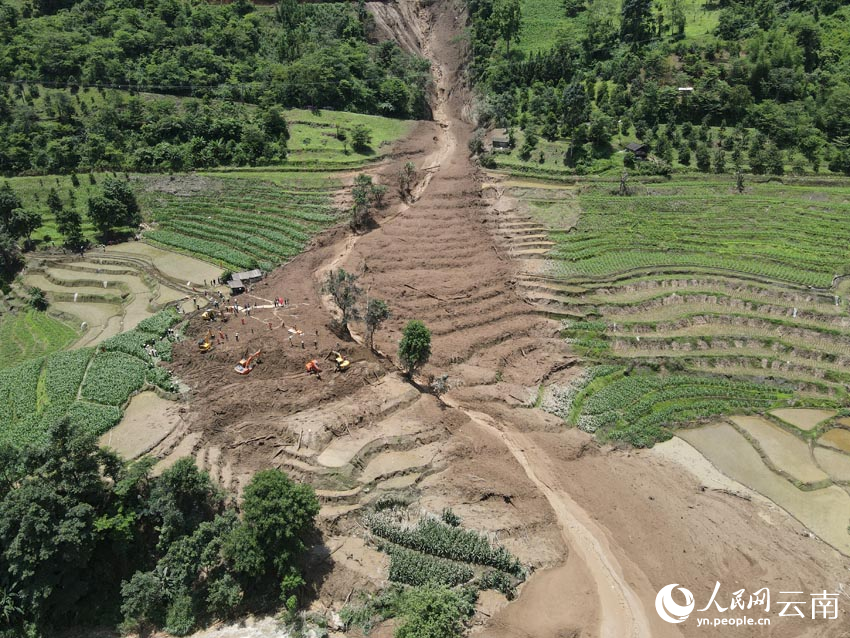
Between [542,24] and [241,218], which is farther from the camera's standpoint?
[542,24]

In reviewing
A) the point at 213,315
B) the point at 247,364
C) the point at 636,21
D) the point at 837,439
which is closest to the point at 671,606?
the point at 837,439

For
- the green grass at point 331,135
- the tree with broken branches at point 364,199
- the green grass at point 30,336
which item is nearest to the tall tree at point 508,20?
the green grass at point 331,135

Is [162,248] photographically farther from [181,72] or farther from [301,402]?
[181,72]

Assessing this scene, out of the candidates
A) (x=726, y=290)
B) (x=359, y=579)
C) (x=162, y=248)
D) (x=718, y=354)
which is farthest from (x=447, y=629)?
(x=162, y=248)

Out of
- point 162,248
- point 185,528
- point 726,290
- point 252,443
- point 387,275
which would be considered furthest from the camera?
point 162,248

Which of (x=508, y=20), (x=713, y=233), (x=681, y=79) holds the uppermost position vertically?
(x=508, y=20)

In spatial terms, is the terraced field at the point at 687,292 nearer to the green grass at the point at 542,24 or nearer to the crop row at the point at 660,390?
the crop row at the point at 660,390

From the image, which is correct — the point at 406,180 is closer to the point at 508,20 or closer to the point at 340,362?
the point at 340,362
